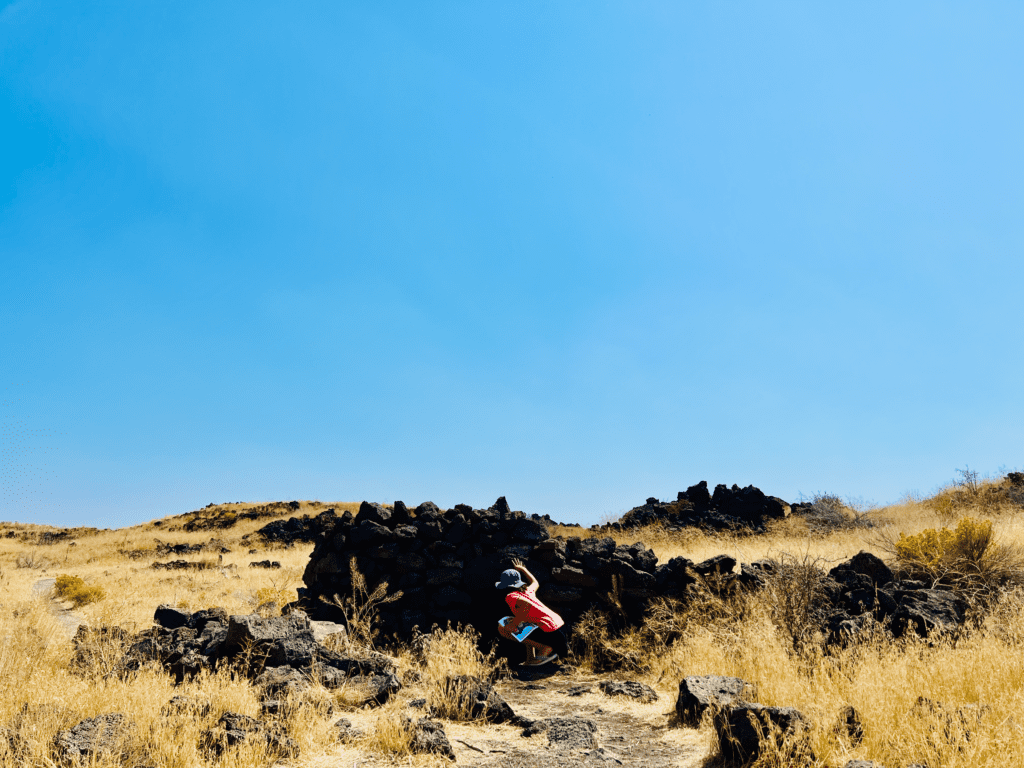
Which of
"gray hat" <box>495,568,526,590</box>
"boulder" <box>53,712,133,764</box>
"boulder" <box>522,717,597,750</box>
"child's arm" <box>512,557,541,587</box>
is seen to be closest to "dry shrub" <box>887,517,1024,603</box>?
"child's arm" <box>512,557,541,587</box>

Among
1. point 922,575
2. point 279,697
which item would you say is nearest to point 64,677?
point 279,697

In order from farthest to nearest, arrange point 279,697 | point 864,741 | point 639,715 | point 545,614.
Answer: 1. point 545,614
2. point 639,715
3. point 279,697
4. point 864,741

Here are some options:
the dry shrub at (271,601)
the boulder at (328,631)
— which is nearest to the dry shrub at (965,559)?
the boulder at (328,631)

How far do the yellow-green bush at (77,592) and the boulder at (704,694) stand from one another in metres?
21.1

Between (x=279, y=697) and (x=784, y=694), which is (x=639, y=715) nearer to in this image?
(x=784, y=694)

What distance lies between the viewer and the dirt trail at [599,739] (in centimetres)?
664

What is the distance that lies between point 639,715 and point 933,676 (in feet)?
11.4

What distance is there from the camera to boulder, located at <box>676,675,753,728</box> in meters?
7.42

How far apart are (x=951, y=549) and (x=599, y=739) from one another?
10.0m

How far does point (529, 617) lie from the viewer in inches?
455

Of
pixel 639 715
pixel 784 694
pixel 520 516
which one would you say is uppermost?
pixel 520 516

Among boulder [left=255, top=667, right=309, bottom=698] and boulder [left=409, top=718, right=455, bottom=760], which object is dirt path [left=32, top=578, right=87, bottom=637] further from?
boulder [left=409, top=718, right=455, bottom=760]

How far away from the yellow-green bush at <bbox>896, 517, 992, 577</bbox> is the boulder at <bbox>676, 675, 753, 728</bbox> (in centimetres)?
740

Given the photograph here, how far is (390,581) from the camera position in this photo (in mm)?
13977
